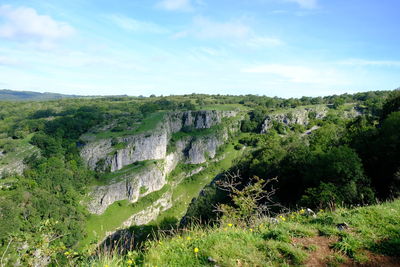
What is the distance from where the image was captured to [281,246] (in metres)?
4.84

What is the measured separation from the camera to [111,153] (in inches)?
3223

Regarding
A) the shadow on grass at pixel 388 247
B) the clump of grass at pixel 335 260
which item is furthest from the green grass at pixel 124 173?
the shadow on grass at pixel 388 247

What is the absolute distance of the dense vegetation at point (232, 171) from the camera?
502 cm

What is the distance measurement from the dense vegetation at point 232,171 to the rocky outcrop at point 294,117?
3474 mm

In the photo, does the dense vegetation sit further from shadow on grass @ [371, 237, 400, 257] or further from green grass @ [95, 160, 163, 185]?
green grass @ [95, 160, 163, 185]

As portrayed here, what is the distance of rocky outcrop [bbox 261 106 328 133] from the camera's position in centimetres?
11531

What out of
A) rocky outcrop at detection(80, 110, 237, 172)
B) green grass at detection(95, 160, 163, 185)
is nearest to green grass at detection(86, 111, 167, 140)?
rocky outcrop at detection(80, 110, 237, 172)

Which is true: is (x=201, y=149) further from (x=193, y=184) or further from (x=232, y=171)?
(x=232, y=171)

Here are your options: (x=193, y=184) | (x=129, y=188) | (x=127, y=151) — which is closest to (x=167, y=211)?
(x=129, y=188)

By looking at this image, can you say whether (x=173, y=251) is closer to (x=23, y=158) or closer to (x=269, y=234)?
(x=269, y=234)

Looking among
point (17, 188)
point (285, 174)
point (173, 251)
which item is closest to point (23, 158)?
point (17, 188)

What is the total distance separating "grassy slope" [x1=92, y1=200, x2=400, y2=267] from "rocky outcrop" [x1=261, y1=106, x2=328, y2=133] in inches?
4461

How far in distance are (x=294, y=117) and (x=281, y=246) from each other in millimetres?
121422

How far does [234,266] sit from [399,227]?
4.51m
